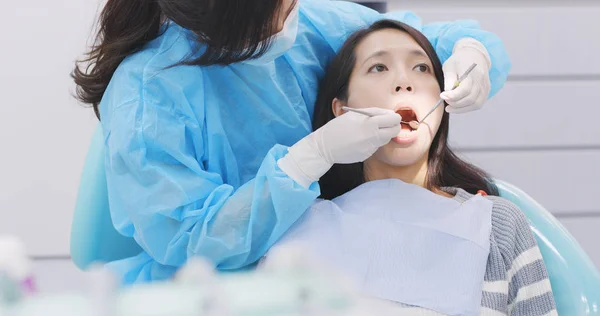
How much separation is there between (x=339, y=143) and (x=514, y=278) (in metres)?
0.37

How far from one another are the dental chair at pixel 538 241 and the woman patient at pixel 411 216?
14 centimetres

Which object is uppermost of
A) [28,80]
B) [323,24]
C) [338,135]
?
[323,24]

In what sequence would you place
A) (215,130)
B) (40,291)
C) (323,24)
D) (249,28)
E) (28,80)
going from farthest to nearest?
(28,80), (323,24), (215,130), (249,28), (40,291)

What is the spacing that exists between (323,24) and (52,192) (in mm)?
1264

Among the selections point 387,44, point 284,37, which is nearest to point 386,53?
point 387,44

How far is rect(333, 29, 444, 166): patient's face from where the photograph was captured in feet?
4.65

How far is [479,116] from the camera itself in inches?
99.0

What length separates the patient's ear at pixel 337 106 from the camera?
1.52 meters

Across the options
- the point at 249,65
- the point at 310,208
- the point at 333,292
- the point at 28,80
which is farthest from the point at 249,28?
the point at 28,80

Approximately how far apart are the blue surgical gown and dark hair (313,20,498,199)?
0.28 ft

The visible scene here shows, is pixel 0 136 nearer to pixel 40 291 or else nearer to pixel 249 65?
pixel 249 65

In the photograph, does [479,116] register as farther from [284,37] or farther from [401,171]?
[284,37]

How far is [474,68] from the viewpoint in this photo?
4.84 ft

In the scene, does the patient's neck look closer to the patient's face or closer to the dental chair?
the patient's face
